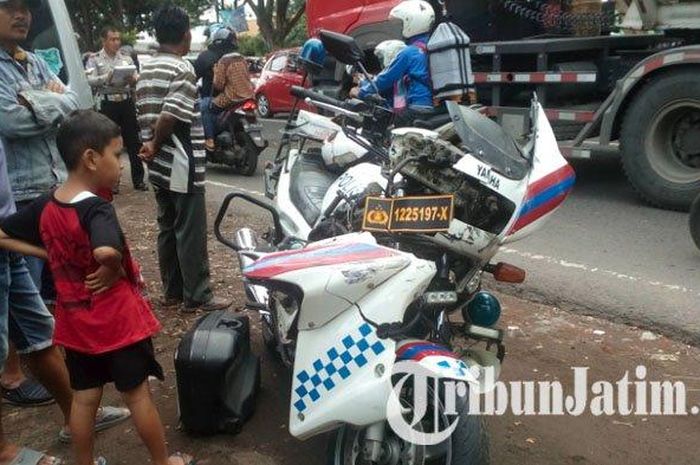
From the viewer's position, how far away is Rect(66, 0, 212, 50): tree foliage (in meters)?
30.8

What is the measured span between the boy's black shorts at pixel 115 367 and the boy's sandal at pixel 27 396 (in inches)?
37.4

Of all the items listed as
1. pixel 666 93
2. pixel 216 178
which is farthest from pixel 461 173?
pixel 216 178

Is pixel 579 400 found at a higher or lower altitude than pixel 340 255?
lower

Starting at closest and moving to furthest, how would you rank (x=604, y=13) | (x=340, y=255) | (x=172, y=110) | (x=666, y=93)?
1. (x=340, y=255)
2. (x=172, y=110)
3. (x=666, y=93)
4. (x=604, y=13)

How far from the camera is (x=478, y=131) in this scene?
8.82 ft

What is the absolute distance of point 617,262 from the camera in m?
5.26

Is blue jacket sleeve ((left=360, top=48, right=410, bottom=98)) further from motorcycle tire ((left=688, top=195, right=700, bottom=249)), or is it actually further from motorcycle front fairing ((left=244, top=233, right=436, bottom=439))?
motorcycle front fairing ((left=244, top=233, right=436, bottom=439))

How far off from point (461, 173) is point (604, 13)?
249 inches

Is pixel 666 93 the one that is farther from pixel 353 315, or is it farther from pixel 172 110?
pixel 353 315

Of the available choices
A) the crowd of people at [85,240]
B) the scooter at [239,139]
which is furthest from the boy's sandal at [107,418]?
the scooter at [239,139]

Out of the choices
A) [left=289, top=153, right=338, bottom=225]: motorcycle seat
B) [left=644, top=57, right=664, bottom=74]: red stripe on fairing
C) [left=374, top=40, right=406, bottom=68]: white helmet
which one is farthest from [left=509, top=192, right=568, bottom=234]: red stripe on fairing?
[left=644, top=57, right=664, bottom=74]: red stripe on fairing

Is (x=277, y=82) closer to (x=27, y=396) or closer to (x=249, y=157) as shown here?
(x=249, y=157)

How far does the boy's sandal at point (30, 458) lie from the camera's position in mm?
2861

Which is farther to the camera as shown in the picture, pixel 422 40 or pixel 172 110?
pixel 422 40
